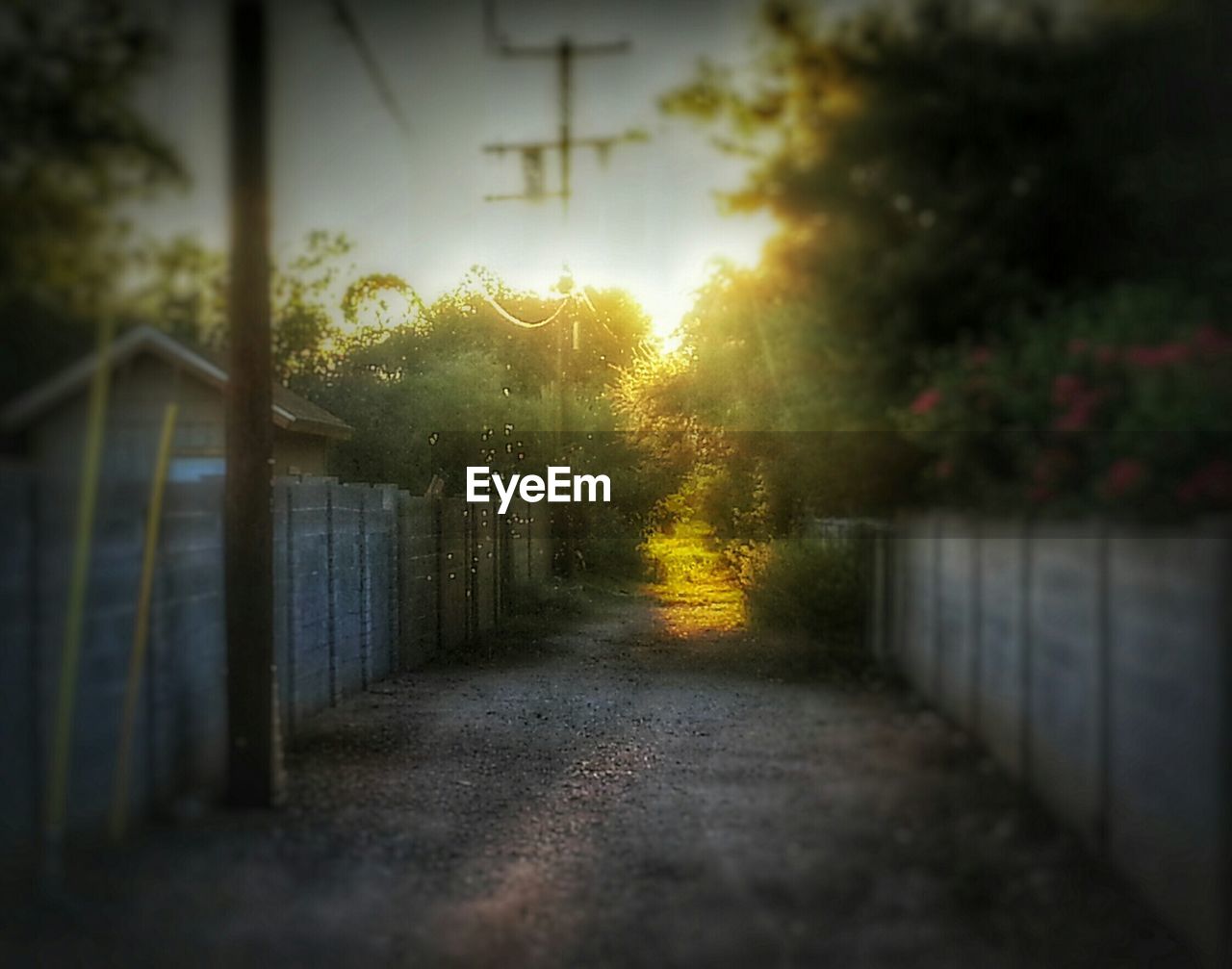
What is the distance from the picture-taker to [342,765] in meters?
6.75

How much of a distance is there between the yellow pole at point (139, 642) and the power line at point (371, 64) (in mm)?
1942

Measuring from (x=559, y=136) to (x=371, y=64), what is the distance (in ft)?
3.95

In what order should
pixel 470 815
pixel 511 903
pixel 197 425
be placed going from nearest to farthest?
pixel 511 903 → pixel 197 425 → pixel 470 815

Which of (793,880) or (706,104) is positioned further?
(706,104)

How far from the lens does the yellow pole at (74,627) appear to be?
4121 millimetres

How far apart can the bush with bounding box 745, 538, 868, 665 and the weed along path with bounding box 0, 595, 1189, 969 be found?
18cm

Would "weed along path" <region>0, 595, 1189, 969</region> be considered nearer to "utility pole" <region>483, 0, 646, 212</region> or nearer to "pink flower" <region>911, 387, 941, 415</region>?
"pink flower" <region>911, 387, 941, 415</region>

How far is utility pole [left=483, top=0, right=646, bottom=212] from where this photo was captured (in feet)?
17.3

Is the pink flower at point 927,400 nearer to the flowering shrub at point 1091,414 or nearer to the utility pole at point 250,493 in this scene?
the flowering shrub at point 1091,414

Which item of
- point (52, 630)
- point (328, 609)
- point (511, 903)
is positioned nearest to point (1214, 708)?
point (511, 903)

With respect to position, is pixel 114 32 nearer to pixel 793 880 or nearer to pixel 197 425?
pixel 197 425

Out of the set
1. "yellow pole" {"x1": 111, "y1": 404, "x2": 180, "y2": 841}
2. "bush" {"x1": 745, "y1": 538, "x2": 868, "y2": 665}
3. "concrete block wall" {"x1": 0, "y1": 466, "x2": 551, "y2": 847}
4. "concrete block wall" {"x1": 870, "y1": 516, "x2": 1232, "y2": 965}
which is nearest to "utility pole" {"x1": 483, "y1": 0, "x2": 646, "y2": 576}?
"bush" {"x1": 745, "y1": 538, "x2": 868, "y2": 665}

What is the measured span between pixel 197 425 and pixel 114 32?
1.72m

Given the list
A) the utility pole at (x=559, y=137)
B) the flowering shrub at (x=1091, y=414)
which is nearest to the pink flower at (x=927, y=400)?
the flowering shrub at (x=1091, y=414)
